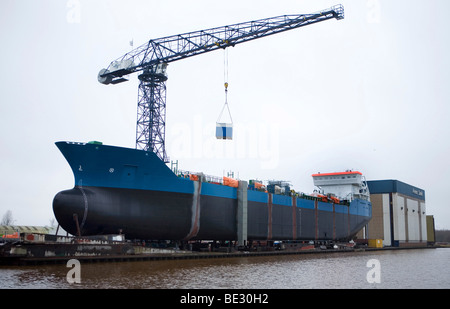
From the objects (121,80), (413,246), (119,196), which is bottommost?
(413,246)

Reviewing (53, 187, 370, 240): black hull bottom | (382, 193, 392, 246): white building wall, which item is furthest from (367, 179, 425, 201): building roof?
(53, 187, 370, 240): black hull bottom

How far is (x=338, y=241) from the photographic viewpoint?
173 feet

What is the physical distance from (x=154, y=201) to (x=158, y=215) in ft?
3.12

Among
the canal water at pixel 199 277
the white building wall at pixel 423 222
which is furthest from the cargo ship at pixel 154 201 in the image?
the white building wall at pixel 423 222

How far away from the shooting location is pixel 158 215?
1135 inches

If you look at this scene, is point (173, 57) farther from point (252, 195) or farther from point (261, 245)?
point (261, 245)

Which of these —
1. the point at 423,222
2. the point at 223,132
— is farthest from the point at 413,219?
the point at 223,132

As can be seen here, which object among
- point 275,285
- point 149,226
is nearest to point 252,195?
point 149,226

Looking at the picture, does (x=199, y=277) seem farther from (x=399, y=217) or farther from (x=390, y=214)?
(x=399, y=217)

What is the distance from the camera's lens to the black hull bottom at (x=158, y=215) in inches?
1021

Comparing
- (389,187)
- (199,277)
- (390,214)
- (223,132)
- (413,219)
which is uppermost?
(223,132)

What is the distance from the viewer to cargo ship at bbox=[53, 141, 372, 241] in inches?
1039

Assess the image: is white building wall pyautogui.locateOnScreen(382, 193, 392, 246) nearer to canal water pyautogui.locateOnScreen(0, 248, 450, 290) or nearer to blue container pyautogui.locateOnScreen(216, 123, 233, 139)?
blue container pyautogui.locateOnScreen(216, 123, 233, 139)
